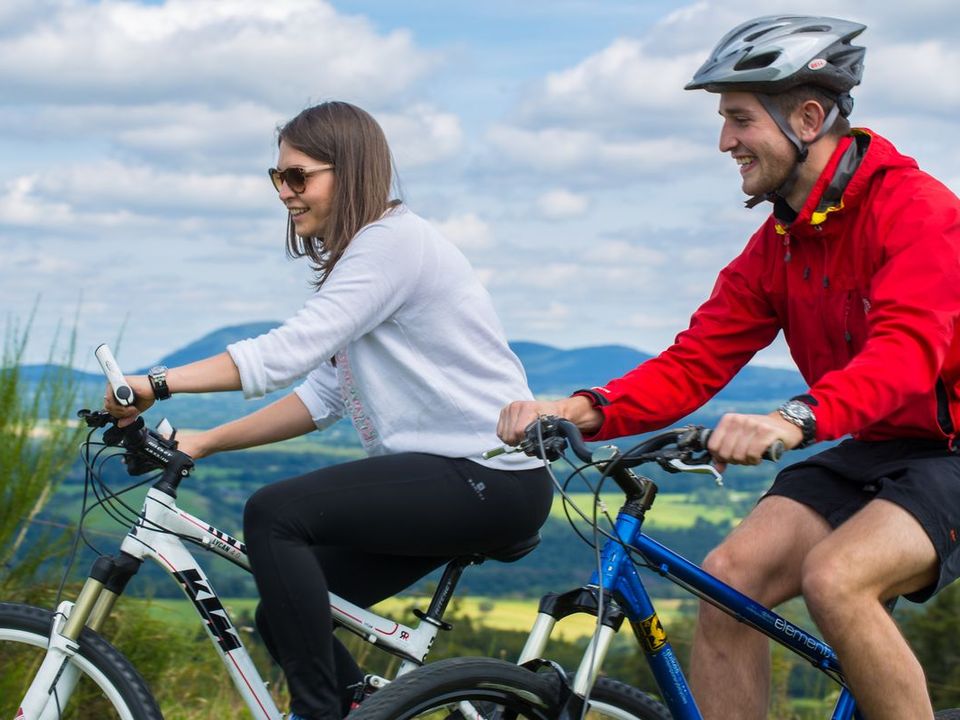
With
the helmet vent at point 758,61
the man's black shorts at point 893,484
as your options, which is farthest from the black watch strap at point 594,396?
the helmet vent at point 758,61

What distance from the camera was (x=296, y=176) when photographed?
3.83 meters

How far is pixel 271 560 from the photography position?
349cm

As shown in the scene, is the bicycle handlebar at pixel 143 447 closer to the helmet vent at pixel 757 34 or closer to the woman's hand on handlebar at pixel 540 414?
the woman's hand on handlebar at pixel 540 414

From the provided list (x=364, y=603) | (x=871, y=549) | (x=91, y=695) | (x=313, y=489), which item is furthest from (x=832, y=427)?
(x=91, y=695)

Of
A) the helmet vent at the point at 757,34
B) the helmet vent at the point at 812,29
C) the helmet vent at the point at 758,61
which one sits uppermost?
the helmet vent at the point at 812,29

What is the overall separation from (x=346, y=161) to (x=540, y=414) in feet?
3.33

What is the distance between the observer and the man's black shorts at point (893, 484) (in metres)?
3.25

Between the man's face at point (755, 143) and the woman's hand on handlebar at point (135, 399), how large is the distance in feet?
5.20

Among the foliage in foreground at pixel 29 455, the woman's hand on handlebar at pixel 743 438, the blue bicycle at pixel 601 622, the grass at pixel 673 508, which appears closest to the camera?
the woman's hand on handlebar at pixel 743 438

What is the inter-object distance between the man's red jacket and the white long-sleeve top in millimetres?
371

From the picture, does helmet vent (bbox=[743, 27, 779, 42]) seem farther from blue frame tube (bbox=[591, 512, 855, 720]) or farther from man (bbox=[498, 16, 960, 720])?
blue frame tube (bbox=[591, 512, 855, 720])

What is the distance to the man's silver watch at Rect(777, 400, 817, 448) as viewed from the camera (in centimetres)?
292

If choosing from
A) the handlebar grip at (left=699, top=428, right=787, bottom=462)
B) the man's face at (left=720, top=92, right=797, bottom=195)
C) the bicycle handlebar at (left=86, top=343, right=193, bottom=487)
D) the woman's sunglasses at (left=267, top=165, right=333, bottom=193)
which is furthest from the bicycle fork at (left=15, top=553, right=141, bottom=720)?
the man's face at (left=720, top=92, right=797, bottom=195)

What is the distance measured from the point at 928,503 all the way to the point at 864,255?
628mm
